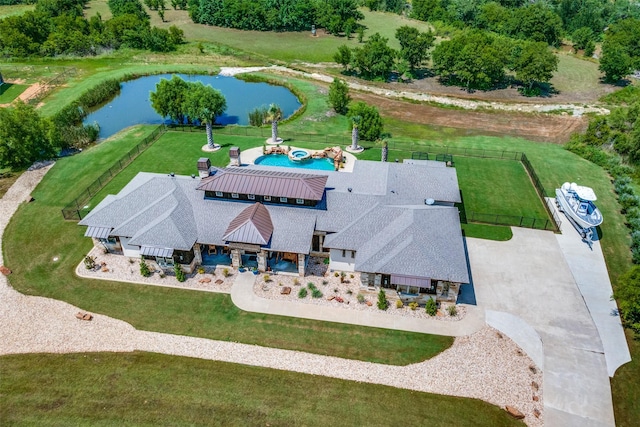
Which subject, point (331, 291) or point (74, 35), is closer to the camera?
point (331, 291)

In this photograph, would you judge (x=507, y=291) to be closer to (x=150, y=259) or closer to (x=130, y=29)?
(x=150, y=259)

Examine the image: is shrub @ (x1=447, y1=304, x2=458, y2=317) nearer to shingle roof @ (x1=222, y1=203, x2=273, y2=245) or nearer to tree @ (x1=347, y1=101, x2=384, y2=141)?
shingle roof @ (x1=222, y1=203, x2=273, y2=245)

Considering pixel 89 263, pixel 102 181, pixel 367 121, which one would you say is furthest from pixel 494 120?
pixel 89 263

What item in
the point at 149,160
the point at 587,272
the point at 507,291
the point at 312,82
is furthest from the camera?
the point at 312,82

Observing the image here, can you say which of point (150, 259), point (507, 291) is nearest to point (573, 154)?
point (507, 291)

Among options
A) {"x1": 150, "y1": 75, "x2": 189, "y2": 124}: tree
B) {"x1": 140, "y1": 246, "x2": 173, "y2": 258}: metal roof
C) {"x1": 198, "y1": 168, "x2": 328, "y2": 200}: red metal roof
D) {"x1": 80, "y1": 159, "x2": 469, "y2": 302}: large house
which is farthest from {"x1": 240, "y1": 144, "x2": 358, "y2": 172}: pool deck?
{"x1": 140, "y1": 246, "x2": 173, "y2": 258}: metal roof

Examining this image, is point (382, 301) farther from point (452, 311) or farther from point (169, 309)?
point (169, 309)

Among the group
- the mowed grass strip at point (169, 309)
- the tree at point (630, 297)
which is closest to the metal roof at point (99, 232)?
the mowed grass strip at point (169, 309)

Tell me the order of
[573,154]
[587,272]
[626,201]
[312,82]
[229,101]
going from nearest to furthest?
[587,272]
[626,201]
[573,154]
[229,101]
[312,82]
